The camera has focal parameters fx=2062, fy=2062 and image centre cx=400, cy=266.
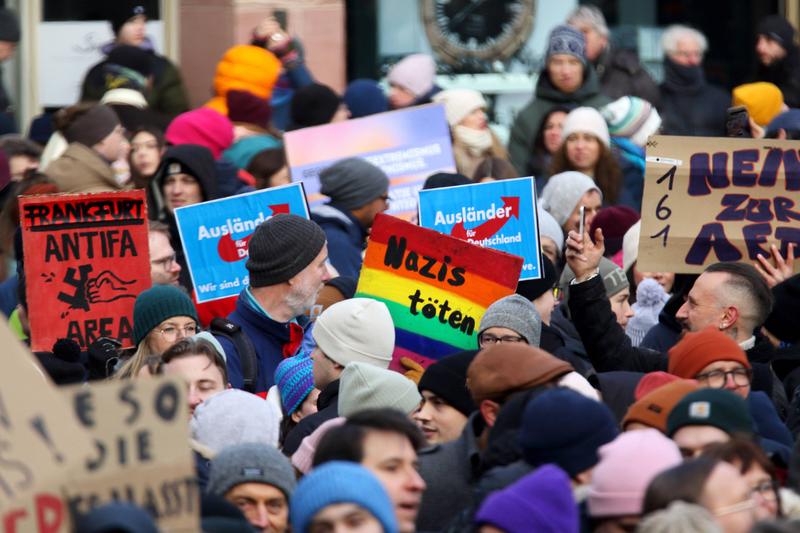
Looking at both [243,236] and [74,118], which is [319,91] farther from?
[243,236]

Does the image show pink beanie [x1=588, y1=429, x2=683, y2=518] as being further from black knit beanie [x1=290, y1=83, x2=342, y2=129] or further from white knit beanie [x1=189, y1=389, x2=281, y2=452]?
black knit beanie [x1=290, y1=83, x2=342, y2=129]

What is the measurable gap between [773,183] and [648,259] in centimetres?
69

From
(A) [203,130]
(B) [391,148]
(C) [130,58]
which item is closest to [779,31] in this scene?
(B) [391,148]

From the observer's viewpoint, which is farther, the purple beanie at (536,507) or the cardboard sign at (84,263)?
the cardboard sign at (84,263)

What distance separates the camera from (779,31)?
46.2 ft

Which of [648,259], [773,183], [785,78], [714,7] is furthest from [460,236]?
[714,7]

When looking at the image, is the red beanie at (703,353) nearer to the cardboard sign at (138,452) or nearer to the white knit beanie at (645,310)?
the white knit beanie at (645,310)

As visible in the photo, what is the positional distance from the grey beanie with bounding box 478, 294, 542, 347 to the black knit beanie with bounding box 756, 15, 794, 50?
6.35 meters

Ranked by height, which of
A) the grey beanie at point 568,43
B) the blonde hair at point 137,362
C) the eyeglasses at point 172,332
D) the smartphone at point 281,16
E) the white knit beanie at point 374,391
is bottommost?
the blonde hair at point 137,362

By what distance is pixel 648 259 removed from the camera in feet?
31.3

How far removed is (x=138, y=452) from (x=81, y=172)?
5.67 meters

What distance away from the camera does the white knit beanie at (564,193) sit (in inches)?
433

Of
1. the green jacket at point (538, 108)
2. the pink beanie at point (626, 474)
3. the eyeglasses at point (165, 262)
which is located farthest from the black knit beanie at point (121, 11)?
the pink beanie at point (626, 474)

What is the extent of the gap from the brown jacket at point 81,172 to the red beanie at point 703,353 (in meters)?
4.15
